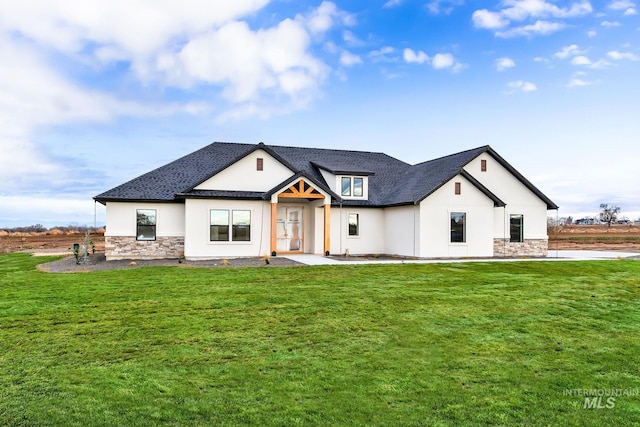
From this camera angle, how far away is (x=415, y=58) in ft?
71.5

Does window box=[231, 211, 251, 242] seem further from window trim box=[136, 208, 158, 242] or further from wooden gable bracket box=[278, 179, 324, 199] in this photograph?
window trim box=[136, 208, 158, 242]

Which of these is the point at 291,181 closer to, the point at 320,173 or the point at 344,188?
the point at 344,188

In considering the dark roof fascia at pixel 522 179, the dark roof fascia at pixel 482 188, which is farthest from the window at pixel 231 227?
the dark roof fascia at pixel 522 179

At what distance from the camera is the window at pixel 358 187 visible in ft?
76.5

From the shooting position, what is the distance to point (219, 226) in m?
20.4

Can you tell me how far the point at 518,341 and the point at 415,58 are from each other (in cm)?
1771

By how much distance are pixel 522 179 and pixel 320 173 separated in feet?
35.5

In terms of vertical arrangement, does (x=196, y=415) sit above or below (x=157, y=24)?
below

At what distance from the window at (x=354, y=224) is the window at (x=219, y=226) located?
647 centimetres

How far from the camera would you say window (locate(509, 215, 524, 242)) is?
76.3 feet

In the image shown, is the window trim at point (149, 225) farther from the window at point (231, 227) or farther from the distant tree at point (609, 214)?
the distant tree at point (609, 214)

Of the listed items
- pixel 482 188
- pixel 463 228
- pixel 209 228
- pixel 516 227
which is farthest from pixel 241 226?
pixel 516 227

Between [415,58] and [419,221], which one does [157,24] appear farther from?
[419,221]

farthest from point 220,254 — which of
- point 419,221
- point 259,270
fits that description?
point 419,221
